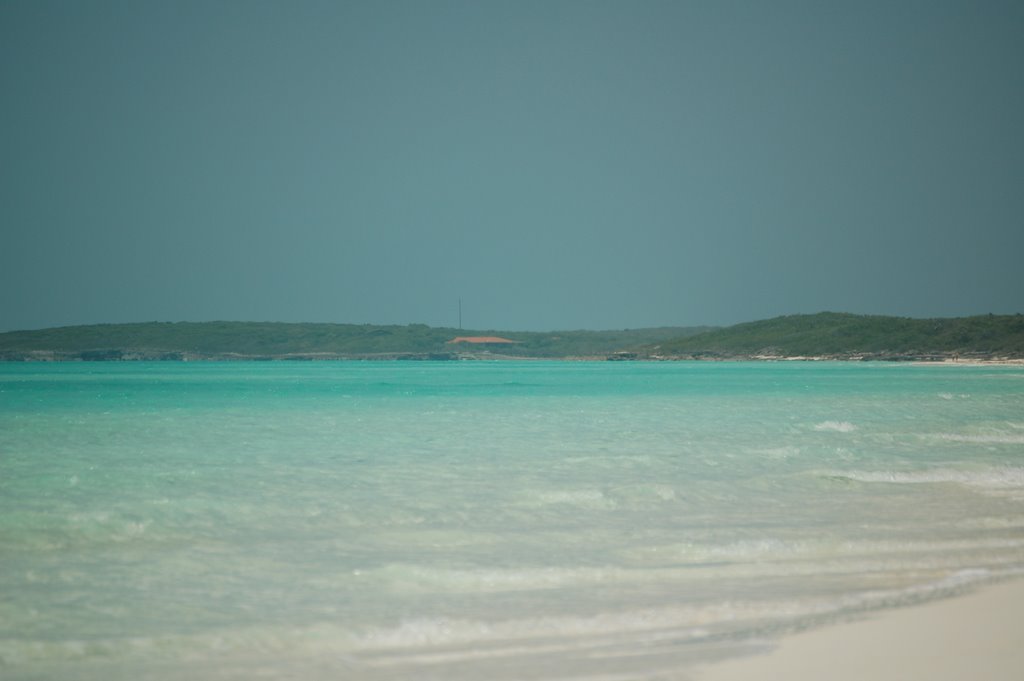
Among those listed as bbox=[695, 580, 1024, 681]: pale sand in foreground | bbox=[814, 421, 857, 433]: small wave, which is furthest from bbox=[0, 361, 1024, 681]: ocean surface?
bbox=[814, 421, 857, 433]: small wave

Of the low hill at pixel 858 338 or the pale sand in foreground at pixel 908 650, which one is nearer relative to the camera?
the pale sand in foreground at pixel 908 650

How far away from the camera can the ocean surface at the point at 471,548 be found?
17.7 ft

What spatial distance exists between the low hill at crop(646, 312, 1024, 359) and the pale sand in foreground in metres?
120

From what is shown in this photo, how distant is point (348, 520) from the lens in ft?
32.3

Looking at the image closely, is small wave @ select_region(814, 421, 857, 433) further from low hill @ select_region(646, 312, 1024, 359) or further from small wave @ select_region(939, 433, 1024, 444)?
low hill @ select_region(646, 312, 1024, 359)

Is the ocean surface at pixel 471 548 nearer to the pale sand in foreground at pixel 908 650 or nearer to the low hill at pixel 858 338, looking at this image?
the pale sand in foreground at pixel 908 650

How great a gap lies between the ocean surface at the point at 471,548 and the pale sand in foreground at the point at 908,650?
246 mm

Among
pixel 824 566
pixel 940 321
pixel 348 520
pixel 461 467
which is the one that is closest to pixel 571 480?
pixel 461 467

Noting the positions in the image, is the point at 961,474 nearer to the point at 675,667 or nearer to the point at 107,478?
the point at 675,667

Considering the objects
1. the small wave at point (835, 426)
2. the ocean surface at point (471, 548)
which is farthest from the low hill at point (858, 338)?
the ocean surface at point (471, 548)

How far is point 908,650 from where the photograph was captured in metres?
5.09

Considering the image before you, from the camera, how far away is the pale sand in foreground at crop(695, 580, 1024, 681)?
15.4 feet

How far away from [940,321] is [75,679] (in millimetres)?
165478

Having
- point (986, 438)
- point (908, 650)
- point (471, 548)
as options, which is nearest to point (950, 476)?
point (986, 438)
